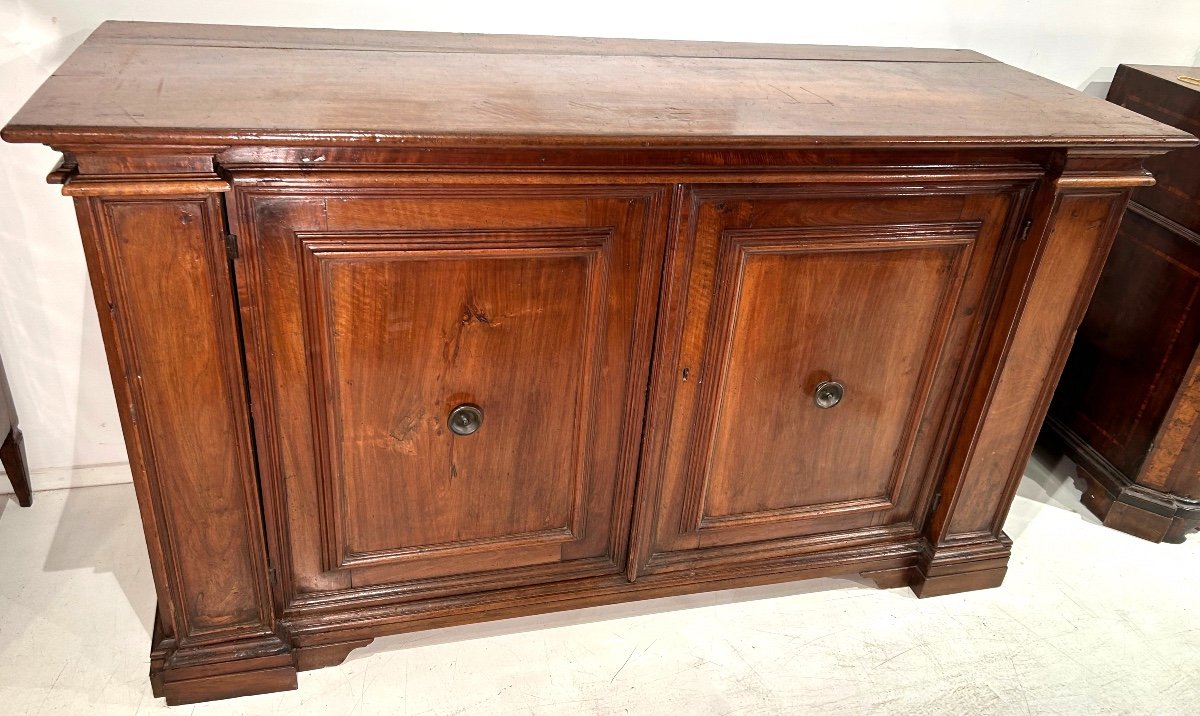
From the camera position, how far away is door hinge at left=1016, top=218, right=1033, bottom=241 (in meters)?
1.58

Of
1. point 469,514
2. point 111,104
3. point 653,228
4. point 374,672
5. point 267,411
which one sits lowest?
point 374,672

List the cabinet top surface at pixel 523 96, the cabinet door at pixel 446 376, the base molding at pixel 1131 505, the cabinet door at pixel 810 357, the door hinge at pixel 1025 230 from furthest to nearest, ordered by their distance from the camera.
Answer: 1. the base molding at pixel 1131 505
2. the door hinge at pixel 1025 230
3. the cabinet door at pixel 810 357
4. the cabinet door at pixel 446 376
5. the cabinet top surface at pixel 523 96

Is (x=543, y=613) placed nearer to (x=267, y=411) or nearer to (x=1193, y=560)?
(x=267, y=411)

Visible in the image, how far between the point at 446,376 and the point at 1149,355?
1.60 meters

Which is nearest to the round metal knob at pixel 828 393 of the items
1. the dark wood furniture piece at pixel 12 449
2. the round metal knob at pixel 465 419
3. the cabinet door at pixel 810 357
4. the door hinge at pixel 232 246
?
the cabinet door at pixel 810 357

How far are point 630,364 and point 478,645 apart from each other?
0.65m

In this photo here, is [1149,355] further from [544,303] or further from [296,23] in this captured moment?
[296,23]

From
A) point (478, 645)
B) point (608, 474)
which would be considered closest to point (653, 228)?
point (608, 474)

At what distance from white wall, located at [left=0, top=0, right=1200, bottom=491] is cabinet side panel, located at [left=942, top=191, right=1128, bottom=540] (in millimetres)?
616

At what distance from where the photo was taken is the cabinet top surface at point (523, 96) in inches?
46.8

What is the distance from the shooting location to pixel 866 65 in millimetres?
1760

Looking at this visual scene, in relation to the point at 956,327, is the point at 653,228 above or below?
above

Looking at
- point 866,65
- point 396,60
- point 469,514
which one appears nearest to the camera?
point 396,60

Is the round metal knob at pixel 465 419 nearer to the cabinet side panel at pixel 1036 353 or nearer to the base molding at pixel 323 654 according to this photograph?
the base molding at pixel 323 654
